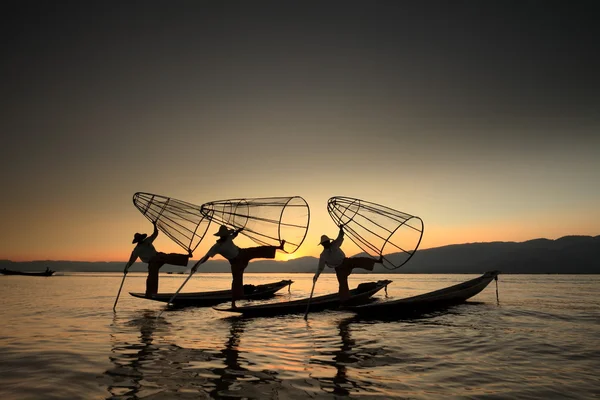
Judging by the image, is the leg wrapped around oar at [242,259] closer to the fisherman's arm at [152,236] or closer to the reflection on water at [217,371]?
the fisherman's arm at [152,236]

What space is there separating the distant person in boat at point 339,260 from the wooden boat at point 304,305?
1289 millimetres

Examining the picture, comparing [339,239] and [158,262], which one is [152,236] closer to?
[158,262]

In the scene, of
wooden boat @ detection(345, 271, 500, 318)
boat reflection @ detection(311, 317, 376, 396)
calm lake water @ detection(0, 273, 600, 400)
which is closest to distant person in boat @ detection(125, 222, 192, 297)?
calm lake water @ detection(0, 273, 600, 400)

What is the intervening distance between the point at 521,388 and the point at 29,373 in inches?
345

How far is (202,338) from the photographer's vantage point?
10.9m

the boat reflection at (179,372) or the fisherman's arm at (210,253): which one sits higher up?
the fisherman's arm at (210,253)

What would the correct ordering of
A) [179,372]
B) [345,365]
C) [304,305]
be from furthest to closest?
[304,305]
[345,365]
[179,372]

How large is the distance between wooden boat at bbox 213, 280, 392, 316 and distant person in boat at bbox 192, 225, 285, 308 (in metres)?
1.36

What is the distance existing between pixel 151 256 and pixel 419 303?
533 inches

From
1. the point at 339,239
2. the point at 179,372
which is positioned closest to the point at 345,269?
the point at 339,239

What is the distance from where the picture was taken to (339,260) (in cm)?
1653

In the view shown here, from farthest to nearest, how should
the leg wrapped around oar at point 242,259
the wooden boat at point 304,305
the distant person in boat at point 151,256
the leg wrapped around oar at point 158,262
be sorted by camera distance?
1. the leg wrapped around oar at point 158,262
2. the distant person in boat at point 151,256
3. the leg wrapped around oar at point 242,259
4. the wooden boat at point 304,305

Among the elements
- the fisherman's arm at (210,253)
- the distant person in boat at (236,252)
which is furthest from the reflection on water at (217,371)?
the distant person in boat at (236,252)

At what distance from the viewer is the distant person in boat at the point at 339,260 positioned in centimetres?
1638
